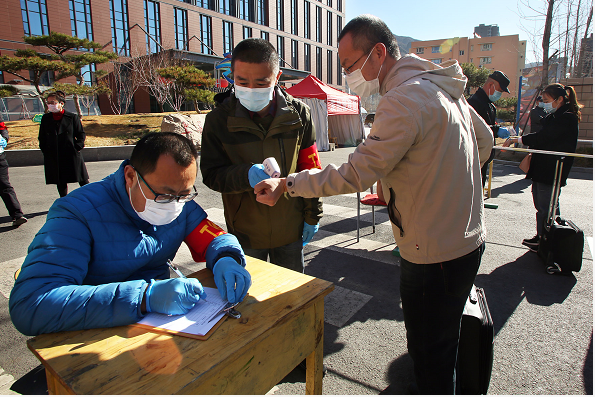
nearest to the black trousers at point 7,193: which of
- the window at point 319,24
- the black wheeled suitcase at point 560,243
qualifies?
the black wheeled suitcase at point 560,243

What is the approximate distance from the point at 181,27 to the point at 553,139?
115 ft

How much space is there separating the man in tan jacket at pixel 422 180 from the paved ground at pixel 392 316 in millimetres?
724

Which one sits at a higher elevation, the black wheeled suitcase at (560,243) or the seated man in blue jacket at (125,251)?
the seated man in blue jacket at (125,251)

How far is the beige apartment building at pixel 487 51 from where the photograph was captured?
65375mm

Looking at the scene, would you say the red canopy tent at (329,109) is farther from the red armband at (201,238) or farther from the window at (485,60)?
the window at (485,60)

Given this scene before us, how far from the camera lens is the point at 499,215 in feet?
19.7

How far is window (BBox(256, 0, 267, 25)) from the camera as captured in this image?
38.8 meters

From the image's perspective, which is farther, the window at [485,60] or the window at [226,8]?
the window at [485,60]

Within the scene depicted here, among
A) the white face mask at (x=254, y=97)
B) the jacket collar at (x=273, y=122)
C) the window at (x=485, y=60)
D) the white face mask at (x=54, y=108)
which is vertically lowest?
the jacket collar at (x=273, y=122)

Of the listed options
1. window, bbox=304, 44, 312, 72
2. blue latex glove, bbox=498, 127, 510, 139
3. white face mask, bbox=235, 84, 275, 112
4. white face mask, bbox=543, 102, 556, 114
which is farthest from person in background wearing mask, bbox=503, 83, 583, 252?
window, bbox=304, 44, 312, 72

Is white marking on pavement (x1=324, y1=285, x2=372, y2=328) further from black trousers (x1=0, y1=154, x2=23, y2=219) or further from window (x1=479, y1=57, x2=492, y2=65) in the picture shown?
window (x1=479, y1=57, x2=492, y2=65)

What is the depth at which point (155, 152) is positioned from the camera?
5.29 ft

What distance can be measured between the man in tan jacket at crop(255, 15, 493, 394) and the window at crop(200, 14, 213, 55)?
3638 cm

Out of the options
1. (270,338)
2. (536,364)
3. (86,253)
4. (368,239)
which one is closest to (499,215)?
(368,239)
